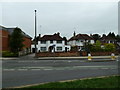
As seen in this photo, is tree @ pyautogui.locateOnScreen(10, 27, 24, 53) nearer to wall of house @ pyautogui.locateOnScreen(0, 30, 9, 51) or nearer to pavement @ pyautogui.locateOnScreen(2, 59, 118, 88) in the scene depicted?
wall of house @ pyautogui.locateOnScreen(0, 30, 9, 51)

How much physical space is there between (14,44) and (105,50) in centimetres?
1876

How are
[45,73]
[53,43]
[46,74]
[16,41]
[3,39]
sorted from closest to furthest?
[46,74] < [45,73] < [16,41] < [3,39] < [53,43]

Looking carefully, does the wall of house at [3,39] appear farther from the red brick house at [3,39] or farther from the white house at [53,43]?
the white house at [53,43]

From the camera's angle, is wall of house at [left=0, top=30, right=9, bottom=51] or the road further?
wall of house at [left=0, top=30, right=9, bottom=51]

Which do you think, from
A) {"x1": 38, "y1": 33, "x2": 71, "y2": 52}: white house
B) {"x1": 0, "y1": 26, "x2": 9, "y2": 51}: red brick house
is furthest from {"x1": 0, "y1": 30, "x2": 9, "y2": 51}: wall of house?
{"x1": 38, "y1": 33, "x2": 71, "y2": 52}: white house

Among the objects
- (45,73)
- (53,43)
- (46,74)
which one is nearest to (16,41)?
(53,43)

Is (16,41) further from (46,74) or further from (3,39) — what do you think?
(46,74)

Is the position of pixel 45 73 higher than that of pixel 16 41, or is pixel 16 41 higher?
pixel 16 41

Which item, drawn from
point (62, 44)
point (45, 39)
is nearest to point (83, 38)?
point (62, 44)

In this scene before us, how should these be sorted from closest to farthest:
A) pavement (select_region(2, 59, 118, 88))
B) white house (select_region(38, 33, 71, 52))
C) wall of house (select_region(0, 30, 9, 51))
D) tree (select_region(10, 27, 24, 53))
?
pavement (select_region(2, 59, 118, 88))
tree (select_region(10, 27, 24, 53))
wall of house (select_region(0, 30, 9, 51))
white house (select_region(38, 33, 71, 52))

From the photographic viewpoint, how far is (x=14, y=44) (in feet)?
121

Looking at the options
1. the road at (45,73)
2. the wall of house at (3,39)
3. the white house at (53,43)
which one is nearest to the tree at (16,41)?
the wall of house at (3,39)

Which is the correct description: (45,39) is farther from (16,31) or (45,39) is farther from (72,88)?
(72,88)

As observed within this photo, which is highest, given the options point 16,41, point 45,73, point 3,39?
point 3,39
